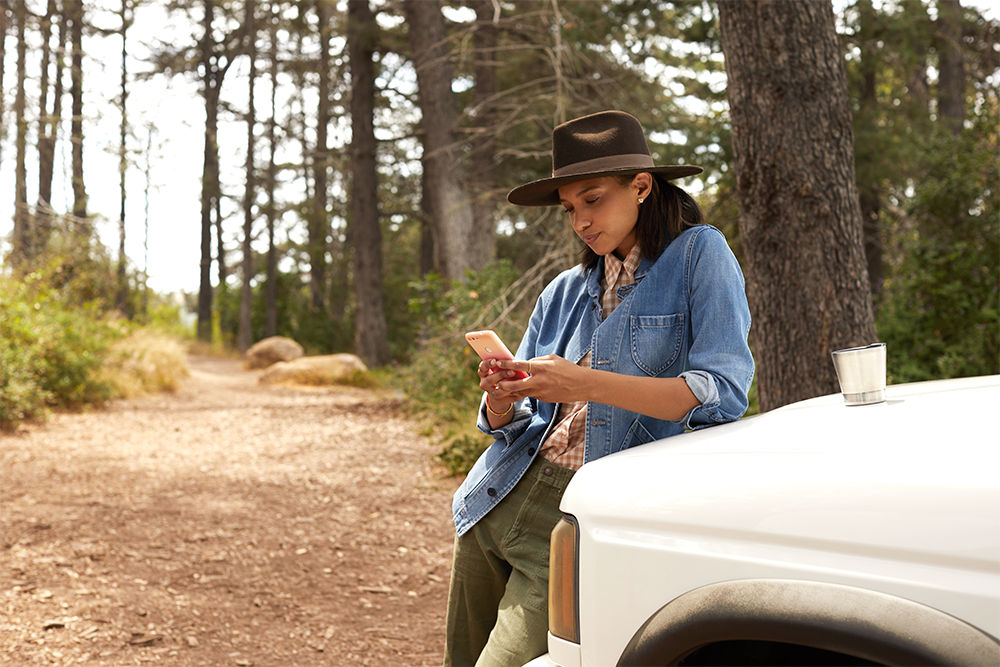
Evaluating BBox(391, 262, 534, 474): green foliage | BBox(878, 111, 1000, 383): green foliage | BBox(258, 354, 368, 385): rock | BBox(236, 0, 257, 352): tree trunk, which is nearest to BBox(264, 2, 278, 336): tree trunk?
BBox(236, 0, 257, 352): tree trunk

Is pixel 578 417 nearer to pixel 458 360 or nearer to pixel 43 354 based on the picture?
pixel 458 360

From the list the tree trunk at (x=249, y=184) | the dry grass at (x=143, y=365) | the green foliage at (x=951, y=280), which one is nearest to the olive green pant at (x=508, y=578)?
the green foliage at (x=951, y=280)

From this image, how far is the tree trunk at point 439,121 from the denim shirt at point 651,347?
1154cm

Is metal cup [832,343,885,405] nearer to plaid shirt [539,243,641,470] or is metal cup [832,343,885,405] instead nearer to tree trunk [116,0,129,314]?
plaid shirt [539,243,641,470]

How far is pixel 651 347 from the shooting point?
224 centimetres

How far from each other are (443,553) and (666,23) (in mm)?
10286

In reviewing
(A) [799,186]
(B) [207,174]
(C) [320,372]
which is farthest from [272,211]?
(A) [799,186]

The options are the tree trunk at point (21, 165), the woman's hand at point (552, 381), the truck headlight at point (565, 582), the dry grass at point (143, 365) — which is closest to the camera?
the truck headlight at point (565, 582)

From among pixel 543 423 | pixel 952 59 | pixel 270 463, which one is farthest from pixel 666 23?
pixel 543 423

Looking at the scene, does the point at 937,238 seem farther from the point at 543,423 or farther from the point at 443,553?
the point at 543,423

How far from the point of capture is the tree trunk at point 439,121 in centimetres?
1400

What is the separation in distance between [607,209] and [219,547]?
446 centimetres

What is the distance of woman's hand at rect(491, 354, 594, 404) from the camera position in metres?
2.07

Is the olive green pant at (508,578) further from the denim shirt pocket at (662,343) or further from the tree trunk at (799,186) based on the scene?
the tree trunk at (799,186)
